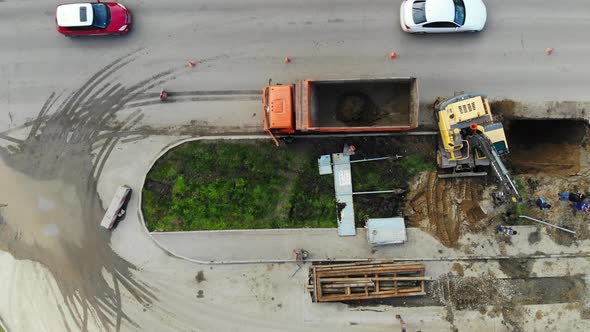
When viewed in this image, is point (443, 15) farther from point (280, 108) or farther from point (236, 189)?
point (236, 189)

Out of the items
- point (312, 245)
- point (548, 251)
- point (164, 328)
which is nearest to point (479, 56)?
point (548, 251)

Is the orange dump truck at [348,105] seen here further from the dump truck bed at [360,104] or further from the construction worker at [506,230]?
the construction worker at [506,230]

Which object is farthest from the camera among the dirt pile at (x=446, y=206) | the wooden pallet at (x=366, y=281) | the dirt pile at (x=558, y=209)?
the dirt pile at (x=446, y=206)

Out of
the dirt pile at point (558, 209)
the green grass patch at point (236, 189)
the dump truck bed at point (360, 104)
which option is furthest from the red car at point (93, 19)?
the dirt pile at point (558, 209)

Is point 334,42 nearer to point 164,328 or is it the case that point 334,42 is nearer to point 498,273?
point 498,273

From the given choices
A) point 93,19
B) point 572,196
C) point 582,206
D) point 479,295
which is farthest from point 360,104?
point 93,19

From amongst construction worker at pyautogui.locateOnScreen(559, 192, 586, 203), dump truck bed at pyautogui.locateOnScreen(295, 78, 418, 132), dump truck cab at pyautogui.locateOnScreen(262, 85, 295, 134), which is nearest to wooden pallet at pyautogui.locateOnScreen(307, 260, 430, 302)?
dump truck bed at pyautogui.locateOnScreen(295, 78, 418, 132)
